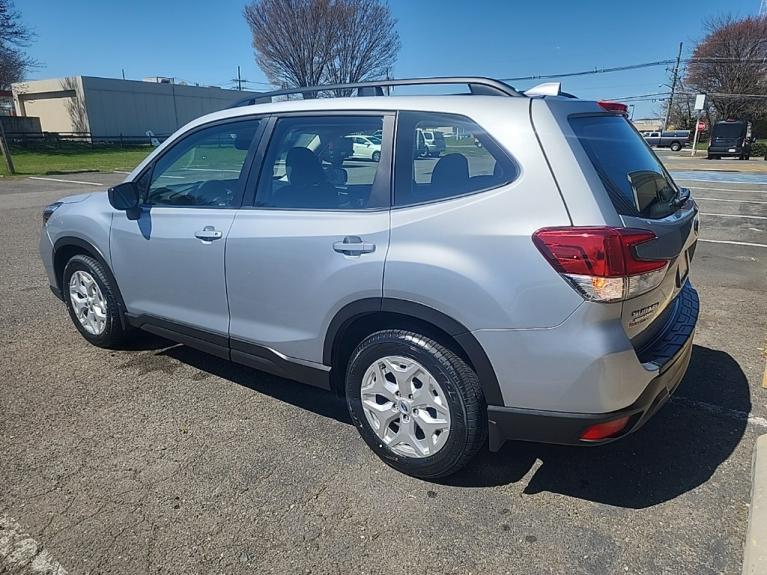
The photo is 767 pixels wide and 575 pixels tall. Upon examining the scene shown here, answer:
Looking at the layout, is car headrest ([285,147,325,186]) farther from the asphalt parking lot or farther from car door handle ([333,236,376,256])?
the asphalt parking lot

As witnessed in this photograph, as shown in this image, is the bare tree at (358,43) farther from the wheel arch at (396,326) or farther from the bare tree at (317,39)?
the wheel arch at (396,326)

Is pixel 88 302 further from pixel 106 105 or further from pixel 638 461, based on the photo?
pixel 106 105

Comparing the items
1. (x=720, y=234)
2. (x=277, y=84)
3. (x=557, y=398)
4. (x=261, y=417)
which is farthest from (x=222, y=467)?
(x=277, y=84)

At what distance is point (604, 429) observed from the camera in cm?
233

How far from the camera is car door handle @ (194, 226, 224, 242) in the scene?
3225 mm

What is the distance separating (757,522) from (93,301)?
4.29 metres

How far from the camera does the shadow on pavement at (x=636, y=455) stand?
2.76 metres

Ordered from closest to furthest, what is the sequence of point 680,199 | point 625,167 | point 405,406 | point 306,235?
point 625,167 < point 405,406 < point 306,235 < point 680,199

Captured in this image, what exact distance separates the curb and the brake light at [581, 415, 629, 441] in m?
0.66

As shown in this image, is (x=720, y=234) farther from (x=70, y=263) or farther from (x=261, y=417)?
(x=70, y=263)

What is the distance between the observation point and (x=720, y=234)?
9070 mm

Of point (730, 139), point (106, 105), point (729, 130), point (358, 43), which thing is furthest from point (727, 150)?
point (106, 105)

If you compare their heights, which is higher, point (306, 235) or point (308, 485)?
point (306, 235)

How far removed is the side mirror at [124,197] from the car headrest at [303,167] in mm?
1203
